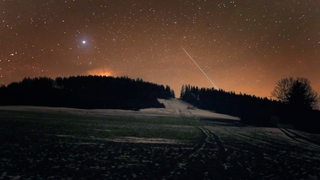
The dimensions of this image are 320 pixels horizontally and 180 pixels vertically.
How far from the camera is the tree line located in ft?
261

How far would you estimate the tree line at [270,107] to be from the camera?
79481mm

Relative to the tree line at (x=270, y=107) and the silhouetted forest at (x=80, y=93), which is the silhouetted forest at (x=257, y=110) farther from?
the silhouetted forest at (x=80, y=93)

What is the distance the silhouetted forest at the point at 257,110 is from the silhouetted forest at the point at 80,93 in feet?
87.4

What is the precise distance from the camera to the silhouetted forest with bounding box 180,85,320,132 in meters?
78.6

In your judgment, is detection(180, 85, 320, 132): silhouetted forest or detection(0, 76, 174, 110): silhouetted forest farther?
detection(0, 76, 174, 110): silhouetted forest

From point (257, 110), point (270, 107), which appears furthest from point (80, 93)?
point (270, 107)

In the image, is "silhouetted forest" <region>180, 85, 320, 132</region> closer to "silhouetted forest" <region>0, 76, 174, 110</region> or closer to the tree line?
the tree line

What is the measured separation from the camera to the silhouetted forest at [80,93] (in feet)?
441

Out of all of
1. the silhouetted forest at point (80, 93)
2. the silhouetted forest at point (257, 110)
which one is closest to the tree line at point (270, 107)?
the silhouetted forest at point (257, 110)

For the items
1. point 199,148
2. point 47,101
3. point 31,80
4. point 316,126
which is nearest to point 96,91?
point 31,80

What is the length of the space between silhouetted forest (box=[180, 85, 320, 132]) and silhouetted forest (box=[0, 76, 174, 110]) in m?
26.6

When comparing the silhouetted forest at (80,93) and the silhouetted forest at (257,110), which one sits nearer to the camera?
the silhouetted forest at (257,110)

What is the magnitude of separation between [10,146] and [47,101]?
120 meters

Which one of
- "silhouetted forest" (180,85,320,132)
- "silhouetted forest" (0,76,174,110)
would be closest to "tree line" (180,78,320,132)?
"silhouetted forest" (180,85,320,132)
